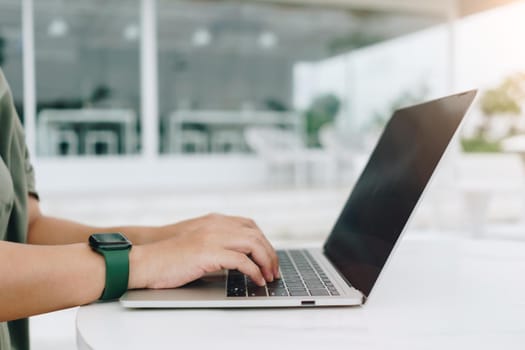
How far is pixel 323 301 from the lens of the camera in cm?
59

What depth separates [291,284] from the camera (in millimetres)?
663

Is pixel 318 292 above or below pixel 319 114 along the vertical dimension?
below

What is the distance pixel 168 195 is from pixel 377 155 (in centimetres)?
604

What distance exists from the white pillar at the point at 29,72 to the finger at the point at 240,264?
25.5ft

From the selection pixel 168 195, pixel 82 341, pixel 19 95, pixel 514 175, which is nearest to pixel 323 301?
pixel 82 341

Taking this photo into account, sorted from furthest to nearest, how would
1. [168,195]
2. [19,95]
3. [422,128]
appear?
[19,95] < [168,195] < [422,128]

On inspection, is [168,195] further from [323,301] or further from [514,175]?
[323,301]

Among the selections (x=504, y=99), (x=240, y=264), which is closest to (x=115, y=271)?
(x=240, y=264)

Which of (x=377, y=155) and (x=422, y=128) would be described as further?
(x=377, y=155)

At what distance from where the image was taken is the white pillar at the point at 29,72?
25.4 ft

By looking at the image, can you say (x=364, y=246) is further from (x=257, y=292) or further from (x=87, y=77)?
(x=87, y=77)

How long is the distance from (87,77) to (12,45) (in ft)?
3.53

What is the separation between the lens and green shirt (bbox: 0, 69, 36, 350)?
796mm

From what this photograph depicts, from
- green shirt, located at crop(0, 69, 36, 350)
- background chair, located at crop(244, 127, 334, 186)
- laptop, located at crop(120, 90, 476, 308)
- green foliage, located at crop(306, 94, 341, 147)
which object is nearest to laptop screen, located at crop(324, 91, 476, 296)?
laptop, located at crop(120, 90, 476, 308)
